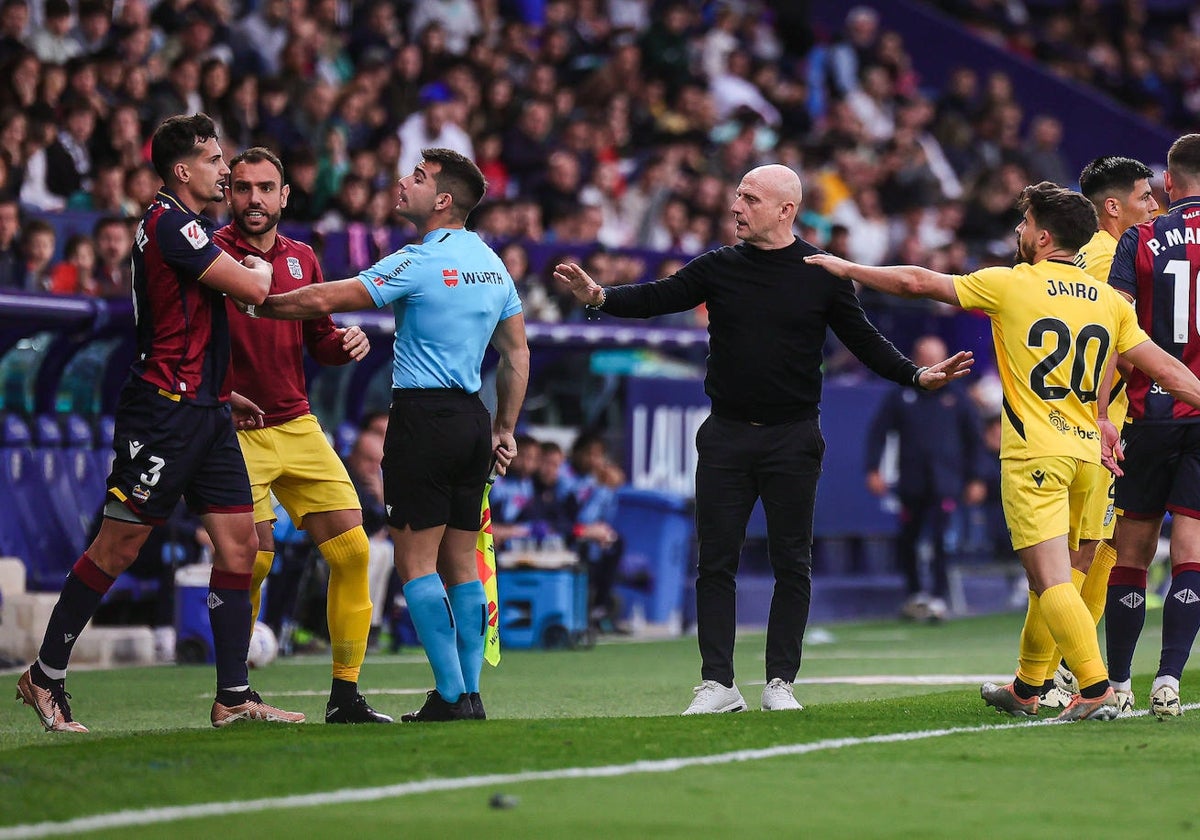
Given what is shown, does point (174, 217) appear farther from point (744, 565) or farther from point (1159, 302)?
point (744, 565)

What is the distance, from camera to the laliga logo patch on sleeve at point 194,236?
296 inches

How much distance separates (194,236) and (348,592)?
167cm

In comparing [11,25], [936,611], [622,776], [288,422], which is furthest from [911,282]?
[11,25]

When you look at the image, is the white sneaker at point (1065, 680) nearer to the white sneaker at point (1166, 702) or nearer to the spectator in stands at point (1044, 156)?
the white sneaker at point (1166, 702)

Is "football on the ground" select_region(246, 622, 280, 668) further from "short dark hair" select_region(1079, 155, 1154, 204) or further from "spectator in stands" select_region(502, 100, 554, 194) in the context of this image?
"spectator in stands" select_region(502, 100, 554, 194)

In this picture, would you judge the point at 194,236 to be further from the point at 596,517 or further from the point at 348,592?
the point at 596,517

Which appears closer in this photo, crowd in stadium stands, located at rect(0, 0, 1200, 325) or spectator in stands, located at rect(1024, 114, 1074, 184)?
crowd in stadium stands, located at rect(0, 0, 1200, 325)

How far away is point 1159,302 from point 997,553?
11.2m

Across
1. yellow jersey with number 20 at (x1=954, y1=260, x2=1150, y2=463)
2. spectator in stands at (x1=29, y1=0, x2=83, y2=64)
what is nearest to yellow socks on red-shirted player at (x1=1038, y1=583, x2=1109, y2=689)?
yellow jersey with number 20 at (x1=954, y1=260, x2=1150, y2=463)

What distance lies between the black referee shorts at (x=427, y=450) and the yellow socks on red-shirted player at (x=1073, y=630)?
2.36 meters

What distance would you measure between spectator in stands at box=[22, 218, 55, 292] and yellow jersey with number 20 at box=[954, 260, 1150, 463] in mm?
7630

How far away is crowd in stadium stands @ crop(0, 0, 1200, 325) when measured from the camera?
1498cm

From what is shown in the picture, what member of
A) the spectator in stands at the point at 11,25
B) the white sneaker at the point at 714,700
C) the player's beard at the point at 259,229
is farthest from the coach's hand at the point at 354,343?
the spectator in stands at the point at 11,25

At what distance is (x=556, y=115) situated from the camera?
20.0 metres
